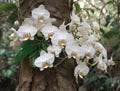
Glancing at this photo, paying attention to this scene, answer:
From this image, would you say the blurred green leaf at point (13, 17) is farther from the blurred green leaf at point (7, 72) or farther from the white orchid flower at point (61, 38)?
the blurred green leaf at point (7, 72)

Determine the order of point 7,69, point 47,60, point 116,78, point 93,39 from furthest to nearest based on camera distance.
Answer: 1. point 7,69
2. point 116,78
3. point 93,39
4. point 47,60

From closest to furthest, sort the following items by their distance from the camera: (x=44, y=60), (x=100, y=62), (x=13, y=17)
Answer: (x=44, y=60) → (x=100, y=62) → (x=13, y=17)

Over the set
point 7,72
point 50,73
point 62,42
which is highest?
point 62,42

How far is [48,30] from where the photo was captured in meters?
0.89

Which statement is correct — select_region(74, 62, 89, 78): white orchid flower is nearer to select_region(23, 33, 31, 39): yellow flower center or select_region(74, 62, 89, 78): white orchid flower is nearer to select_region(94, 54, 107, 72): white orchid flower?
select_region(94, 54, 107, 72): white orchid flower

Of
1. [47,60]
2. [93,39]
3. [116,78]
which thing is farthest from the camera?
[116,78]

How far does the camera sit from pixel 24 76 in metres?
0.98

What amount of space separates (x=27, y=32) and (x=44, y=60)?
0.31 feet

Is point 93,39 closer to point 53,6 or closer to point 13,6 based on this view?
point 53,6

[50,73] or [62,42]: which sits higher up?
[62,42]

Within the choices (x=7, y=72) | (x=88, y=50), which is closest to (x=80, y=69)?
(x=88, y=50)

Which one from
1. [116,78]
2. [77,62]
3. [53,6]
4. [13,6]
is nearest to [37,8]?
[53,6]

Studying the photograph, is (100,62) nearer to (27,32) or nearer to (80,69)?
(80,69)

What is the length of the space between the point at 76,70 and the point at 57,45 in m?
0.11
